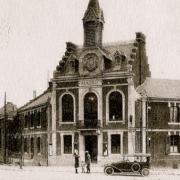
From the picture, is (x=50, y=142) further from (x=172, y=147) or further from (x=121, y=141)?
(x=172, y=147)

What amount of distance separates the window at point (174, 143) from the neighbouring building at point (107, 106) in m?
0.08

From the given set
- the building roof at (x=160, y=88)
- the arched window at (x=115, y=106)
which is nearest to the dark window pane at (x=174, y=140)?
the building roof at (x=160, y=88)

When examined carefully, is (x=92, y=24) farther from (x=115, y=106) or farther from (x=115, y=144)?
(x=115, y=144)

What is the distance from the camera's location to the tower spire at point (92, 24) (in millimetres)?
39031

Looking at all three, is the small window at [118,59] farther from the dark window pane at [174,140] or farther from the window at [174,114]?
the dark window pane at [174,140]

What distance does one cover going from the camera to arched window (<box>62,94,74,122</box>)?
128 feet

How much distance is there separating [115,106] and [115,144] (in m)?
2.87

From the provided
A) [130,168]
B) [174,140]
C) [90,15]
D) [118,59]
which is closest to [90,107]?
[118,59]

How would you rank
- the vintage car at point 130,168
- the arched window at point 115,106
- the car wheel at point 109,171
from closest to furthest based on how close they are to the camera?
1. the vintage car at point 130,168
2. the car wheel at point 109,171
3. the arched window at point 115,106

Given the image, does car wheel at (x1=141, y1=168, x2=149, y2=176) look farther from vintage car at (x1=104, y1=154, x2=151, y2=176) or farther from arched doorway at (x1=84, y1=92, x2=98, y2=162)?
arched doorway at (x1=84, y1=92, x2=98, y2=162)

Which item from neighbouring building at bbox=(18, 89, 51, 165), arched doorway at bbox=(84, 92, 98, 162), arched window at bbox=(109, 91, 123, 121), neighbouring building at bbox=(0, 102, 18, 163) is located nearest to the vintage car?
arched window at bbox=(109, 91, 123, 121)

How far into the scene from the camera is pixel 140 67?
130ft

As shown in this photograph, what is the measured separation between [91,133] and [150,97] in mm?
5323

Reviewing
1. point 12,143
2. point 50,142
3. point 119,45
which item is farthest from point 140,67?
point 12,143
